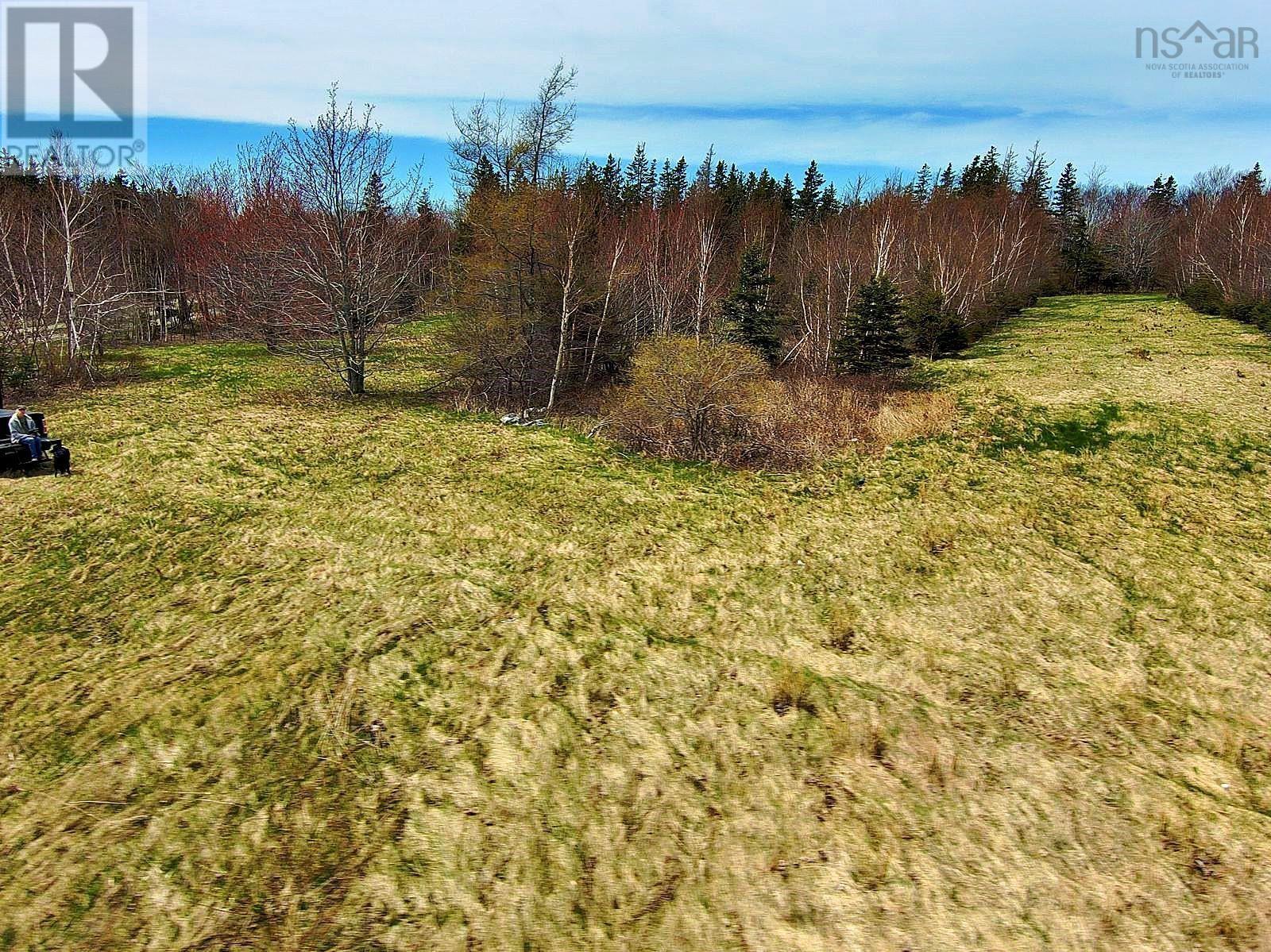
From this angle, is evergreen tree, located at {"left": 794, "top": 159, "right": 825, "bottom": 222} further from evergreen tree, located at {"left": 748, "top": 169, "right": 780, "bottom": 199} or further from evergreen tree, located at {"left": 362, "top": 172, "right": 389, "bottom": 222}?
evergreen tree, located at {"left": 362, "top": 172, "right": 389, "bottom": 222}

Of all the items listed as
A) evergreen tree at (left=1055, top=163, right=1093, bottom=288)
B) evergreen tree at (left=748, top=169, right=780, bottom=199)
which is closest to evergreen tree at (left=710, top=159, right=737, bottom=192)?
evergreen tree at (left=748, top=169, right=780, bottom=199)

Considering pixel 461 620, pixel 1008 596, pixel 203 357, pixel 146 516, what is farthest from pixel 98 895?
pixel 203 357

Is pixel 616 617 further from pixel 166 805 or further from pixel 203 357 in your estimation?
pixel 203 357

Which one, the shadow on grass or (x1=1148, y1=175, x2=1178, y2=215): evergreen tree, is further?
(x1=1148, y1=175, x2=1178, y2=215): evergreen tree

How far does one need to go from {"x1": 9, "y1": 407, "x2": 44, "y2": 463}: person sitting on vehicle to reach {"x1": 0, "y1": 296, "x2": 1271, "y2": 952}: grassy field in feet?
2.79

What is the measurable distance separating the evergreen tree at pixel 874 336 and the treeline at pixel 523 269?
8 cm

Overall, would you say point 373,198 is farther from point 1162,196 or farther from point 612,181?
point 1162,196

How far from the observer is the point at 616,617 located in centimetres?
725

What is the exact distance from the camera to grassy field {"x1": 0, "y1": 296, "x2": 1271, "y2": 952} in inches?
160

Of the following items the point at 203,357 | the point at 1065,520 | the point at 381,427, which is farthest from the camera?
the point at 203,357

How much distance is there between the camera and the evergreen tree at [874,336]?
20109 mm

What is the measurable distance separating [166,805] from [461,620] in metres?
2.99

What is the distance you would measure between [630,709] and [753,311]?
1941 cm

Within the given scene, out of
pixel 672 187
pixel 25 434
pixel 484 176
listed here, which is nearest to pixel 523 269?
pixel 484 176
